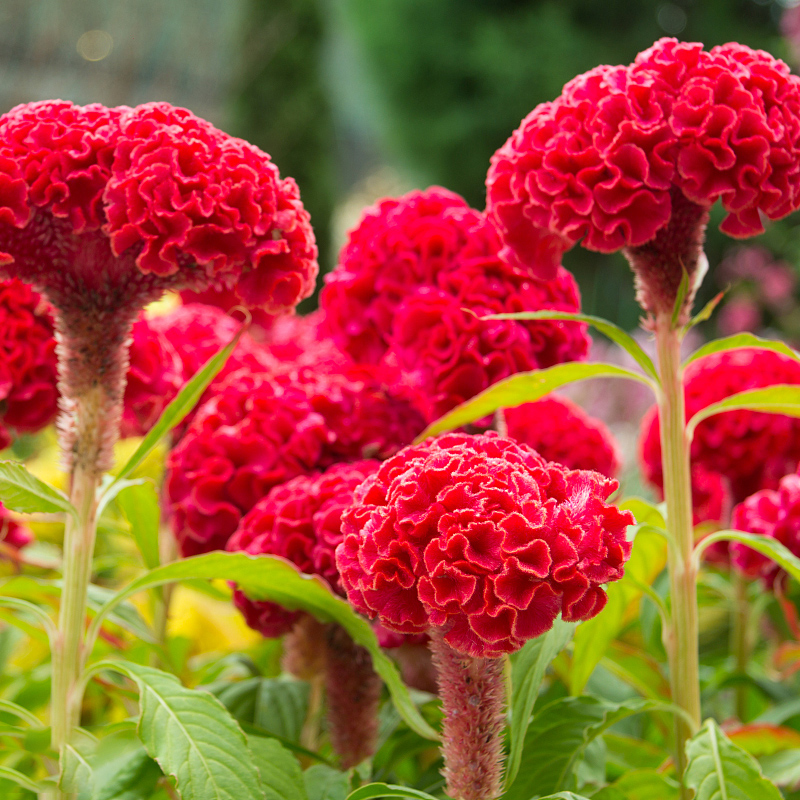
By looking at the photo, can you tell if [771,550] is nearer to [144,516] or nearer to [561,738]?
[561,738]

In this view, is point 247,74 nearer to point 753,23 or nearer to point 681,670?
point 753,23

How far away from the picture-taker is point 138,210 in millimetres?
712

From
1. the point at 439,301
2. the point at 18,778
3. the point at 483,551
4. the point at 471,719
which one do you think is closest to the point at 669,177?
the point at 439,301

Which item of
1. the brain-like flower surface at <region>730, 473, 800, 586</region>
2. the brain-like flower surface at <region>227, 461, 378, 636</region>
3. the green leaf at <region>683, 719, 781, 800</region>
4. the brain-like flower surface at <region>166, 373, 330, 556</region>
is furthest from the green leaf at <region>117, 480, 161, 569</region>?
the brain-like flower surface at <region>730, 473, 800, 586</region>

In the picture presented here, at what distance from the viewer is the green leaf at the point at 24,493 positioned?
69cm

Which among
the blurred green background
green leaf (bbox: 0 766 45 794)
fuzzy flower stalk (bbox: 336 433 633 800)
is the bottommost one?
green leaf (bbox: 0 766 45 794)

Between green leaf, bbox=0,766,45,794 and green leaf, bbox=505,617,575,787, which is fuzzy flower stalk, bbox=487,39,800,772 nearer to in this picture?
green leaf, bbox=505,617,575,787

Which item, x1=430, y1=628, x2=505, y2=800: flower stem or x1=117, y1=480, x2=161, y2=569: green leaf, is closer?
x1=430, y1=628, x2=505, y2=800: flower stem

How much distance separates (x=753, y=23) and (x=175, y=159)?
28.6 feet

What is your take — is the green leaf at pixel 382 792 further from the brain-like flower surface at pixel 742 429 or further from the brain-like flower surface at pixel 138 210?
the brain-like flower surface at pixel 742 429

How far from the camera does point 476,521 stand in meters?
0.58

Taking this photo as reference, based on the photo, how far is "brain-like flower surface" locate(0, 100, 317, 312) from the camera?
72 centimetres

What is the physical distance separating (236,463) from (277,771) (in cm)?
35

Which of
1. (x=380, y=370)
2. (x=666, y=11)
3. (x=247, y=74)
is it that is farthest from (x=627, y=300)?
(x=380, y=370)
